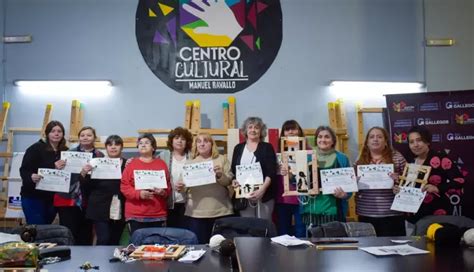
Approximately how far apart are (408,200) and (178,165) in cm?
212

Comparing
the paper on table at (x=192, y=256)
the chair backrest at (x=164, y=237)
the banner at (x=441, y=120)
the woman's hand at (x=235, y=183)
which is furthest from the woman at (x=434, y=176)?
the paper on table at (x=192, y=256)

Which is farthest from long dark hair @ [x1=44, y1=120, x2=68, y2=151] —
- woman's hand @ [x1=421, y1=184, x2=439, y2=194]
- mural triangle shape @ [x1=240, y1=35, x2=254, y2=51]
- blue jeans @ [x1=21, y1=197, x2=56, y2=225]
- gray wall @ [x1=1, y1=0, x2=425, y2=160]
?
woman's hand @ [x1=421, y1=184, x2=439, y2=194]

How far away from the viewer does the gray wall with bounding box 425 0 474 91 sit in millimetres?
5309

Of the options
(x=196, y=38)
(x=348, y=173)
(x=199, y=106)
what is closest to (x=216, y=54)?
(x=196, y=38)

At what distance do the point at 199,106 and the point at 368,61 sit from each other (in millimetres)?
2200

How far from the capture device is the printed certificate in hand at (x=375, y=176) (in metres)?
3.78

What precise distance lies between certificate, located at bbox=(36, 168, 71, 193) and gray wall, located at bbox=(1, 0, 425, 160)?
1239mm

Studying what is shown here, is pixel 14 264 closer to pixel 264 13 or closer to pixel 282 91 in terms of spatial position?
pixel 282 91

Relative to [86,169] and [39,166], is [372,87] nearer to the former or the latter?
[86,169]

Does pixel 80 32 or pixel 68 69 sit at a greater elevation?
pixel 80 32

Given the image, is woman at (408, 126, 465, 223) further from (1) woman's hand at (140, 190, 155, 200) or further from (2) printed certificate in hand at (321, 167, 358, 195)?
(1) woman's hand at (140, 190, 155, 200)

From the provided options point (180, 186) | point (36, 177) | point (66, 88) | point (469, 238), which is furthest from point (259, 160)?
point (66, 88)

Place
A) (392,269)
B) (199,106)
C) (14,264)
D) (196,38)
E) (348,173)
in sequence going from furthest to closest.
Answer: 1. (196,38)
2. (199,106)
3. (348,173)
4. (14,264)
5. (392,269)

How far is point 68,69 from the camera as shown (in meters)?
5.27
